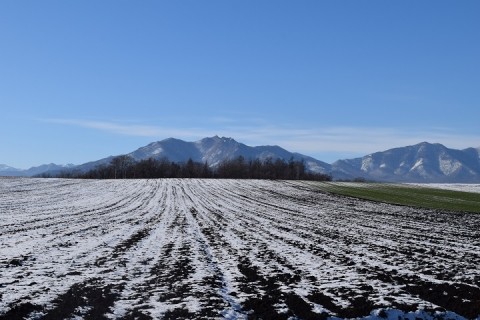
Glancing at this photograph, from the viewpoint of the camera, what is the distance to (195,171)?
16850 centimetres

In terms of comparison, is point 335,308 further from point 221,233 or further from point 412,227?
point 412,227

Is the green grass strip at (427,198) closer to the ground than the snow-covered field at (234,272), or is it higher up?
higher up

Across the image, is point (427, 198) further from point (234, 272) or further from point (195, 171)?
point (195, 171)

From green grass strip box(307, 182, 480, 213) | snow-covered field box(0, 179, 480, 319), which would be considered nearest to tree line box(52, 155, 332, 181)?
green grass strip box(307, 182, 480, 213)

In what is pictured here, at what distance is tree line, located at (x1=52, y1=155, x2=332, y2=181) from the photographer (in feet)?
534

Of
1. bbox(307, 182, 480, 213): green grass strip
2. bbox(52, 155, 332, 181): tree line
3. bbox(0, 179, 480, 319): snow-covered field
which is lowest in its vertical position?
bbox(0, 179, 480, 319): snow-covered field

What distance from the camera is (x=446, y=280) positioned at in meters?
12.0

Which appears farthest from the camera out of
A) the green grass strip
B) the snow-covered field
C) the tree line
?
the tree line

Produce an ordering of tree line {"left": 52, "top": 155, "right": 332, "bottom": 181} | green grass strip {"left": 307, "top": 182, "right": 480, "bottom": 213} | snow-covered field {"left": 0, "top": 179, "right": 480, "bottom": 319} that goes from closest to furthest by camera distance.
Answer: snow-covered field {"left": 0, "top": 179, "right": 480, "bottom": 319} → green grass strip {"left": 307, "top": 182, "right": 480, "bottom": 213} → tree line {"left": 52, "top": 155, "right": 332, "bottom": 181}

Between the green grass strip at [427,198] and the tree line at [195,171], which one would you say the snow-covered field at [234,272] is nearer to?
the green grass strip at [427,198]

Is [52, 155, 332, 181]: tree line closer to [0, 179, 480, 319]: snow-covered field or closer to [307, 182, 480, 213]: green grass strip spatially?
[307, 182, 480, 213]: green grass strip

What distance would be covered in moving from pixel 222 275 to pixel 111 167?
162819 millimetres

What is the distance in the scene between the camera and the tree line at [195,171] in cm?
16288

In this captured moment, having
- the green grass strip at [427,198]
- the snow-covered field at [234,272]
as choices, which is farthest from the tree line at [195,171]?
the snow-covered field at [234,272]
